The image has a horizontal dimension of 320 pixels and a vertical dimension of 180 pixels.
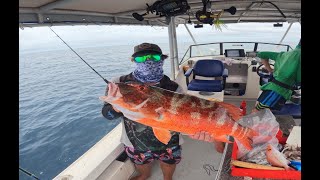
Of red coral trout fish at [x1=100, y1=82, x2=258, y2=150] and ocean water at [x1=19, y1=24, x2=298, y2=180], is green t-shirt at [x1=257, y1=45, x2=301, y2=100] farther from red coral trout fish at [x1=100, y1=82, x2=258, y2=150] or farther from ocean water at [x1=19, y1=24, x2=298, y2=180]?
ocean water at [x1=19, y1=24, x2=298, y2=180]

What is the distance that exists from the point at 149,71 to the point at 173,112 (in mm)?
886

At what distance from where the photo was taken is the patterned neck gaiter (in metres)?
2.58

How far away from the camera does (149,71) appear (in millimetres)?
2604

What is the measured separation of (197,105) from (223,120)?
0.25 m

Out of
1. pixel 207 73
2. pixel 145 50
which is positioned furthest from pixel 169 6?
pixel 207 73

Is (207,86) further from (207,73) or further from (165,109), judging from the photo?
(165,109)

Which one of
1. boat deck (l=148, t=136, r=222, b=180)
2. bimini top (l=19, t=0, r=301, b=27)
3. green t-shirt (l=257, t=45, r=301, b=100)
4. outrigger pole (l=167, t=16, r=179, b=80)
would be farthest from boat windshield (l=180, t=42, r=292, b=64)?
green t-shirt (l=257, t=45, r=301, b=100)

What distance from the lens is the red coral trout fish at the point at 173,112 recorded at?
1715mm

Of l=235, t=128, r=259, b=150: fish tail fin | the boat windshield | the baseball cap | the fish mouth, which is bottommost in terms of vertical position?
l=235, t=128, r=259, b=150: fish tail fin

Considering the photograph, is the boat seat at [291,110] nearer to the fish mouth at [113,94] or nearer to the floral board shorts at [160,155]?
the floral board shorts at [160,155]

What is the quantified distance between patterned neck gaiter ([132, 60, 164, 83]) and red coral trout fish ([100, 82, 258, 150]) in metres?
0.70

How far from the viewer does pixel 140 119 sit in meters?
1.73

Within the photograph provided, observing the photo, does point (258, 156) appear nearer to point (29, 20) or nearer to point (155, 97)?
point (155, 97)
